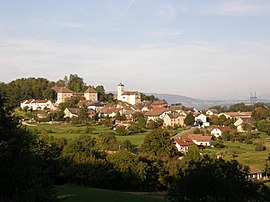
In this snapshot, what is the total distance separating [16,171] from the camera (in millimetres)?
10883

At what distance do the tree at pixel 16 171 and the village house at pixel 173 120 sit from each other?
180 ft

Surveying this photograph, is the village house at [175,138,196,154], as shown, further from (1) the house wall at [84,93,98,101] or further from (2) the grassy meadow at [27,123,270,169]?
(1) the house wall at [84,93,98,101]

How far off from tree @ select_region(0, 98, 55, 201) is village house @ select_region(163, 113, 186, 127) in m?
54.9

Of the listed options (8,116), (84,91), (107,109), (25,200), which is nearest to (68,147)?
(8,116)

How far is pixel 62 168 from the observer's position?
84.3ft

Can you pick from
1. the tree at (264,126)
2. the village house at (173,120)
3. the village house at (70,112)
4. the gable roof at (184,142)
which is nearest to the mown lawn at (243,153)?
the gable roof at (184,142)

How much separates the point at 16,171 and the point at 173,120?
58955mm

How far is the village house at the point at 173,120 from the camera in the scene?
67.9m

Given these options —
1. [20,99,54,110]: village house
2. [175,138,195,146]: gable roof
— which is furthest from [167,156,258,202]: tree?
[20,99,54,110]: village house

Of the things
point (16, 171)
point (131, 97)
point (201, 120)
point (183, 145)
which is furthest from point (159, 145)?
point (131, 97)

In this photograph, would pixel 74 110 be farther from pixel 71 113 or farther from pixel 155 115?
pixel 155 115

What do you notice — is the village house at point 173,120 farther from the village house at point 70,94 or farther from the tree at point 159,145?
the tree at point 159,145

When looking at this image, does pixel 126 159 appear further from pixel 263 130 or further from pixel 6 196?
pixel 263 130

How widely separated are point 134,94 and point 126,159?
72516mm
